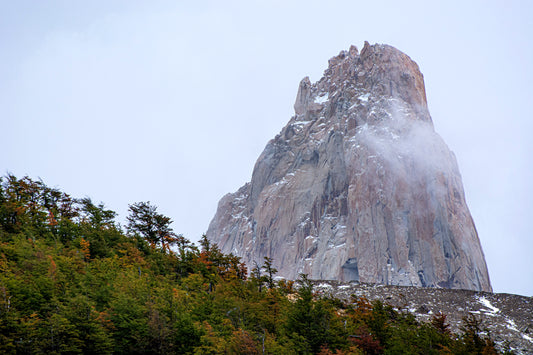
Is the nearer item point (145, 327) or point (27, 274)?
point (145, 327)

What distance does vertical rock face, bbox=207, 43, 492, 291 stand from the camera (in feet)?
368

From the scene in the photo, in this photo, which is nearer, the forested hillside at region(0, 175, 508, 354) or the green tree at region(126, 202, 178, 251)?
the forested hillside at region(0, 175, 508, 354)

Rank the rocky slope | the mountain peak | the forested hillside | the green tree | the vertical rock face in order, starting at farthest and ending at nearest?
the mountain peak
the vertical rock face
the green tree
the rocky slope
the forested hillside

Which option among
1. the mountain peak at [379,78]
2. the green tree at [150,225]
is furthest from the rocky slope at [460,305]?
the mountain peak at [379,78]

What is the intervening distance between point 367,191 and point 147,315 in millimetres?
103916

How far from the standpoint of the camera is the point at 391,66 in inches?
5325

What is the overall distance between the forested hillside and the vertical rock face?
3199 inches

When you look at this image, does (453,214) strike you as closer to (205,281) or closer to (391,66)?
(391,66)

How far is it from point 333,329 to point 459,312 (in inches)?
852

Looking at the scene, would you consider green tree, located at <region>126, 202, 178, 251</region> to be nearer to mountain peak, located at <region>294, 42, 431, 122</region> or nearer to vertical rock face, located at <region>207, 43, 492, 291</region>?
vertical rock face, located at <region>207, 43, 492, 291</region>

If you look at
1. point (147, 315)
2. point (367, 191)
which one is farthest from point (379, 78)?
point (147, 315)

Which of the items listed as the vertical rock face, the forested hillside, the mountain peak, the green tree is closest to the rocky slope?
the forested hillside

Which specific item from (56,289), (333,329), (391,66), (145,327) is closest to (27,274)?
(56,289)

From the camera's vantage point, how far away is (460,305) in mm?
41344
